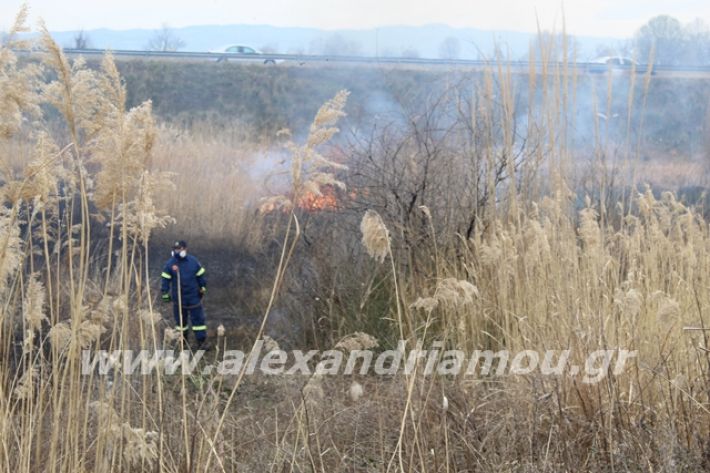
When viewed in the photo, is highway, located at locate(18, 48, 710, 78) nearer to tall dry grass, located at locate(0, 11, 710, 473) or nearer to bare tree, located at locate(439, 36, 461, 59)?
bare tree, located at locate(439, 36, 461, 59)

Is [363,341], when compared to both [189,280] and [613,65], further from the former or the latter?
[189,280]

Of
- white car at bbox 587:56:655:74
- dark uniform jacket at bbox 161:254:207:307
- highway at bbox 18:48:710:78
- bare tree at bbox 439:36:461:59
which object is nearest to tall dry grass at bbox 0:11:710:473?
white car at bbox 587:56:655:74

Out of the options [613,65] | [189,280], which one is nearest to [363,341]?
[613,65]

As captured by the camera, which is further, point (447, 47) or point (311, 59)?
point (447, 47)

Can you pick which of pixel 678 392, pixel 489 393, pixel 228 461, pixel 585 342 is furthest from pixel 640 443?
pixel 228 461

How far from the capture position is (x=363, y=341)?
318cm

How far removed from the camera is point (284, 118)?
23906mm

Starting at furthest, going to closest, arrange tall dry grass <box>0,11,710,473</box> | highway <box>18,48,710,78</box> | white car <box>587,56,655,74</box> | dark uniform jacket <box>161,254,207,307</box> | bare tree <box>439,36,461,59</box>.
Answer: bare tree <box>439,36,461,59</box>
highway <box>18,48,710,78</box>
dark uniform jacket <box>161,254,207,307</box>
white car <box>587,56,655,74</box>
tall dry grass <box>0,11,710,473</box>

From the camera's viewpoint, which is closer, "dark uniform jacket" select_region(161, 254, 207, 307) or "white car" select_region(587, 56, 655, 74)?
"white car" select_region(587, 56, 655, 74)

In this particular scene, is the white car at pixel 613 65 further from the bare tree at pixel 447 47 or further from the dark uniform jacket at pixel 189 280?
the bare tree at pixel 447 47

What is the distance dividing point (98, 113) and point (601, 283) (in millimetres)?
3004

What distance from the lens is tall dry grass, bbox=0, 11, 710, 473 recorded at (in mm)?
2830

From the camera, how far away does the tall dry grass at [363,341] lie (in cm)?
283

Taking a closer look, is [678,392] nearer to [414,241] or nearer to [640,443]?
[640,443]
